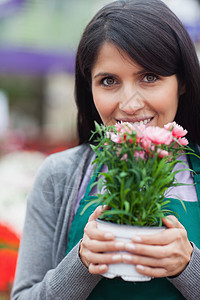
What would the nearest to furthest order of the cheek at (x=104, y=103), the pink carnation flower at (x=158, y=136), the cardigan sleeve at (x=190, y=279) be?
the pink carnation flower at (x=158, y=136), the cardigan sleeve at (x=190, y=279), the cheek at (x=104, y=103)

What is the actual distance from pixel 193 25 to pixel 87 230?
20.2ft

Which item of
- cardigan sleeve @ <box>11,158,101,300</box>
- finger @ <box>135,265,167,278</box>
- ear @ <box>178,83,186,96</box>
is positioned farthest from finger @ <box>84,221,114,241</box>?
ear @ <box>178,83,186,96</box>

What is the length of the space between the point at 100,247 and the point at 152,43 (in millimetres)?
737

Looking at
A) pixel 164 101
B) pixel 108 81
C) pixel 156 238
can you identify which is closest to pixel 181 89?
pixel 164 101

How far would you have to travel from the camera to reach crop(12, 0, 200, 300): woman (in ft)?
4.24

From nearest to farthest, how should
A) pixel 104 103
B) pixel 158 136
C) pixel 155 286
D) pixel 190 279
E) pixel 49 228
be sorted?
pixel 158 136, pixel 190 279, pixel 155 286, pixel 104 103, pixel 49 228

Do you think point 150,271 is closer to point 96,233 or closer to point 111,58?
point 96,233

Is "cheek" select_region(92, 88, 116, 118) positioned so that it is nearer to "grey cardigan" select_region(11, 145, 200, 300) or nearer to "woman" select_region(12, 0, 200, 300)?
"woman" select_region(12, 0, 200, 300)

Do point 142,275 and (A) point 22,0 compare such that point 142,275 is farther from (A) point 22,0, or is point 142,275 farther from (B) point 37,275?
(A) point 22,0

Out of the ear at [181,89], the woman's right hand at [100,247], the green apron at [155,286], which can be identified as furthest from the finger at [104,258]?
the ear at [181,89]

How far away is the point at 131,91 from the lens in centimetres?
149

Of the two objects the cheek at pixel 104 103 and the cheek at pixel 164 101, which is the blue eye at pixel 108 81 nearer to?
the cheek at pixel 104 103

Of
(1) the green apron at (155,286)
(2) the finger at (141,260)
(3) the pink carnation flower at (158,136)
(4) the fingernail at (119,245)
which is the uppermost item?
(3) the pink carnation flower at (158,136)

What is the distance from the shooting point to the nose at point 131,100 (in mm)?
1472
